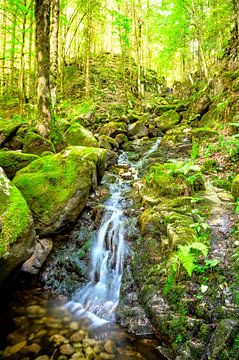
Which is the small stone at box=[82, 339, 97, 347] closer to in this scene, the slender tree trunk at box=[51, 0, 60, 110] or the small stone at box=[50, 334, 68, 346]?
the small stone at box=[50, 334, 68, 346]

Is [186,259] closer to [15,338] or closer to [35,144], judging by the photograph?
[15,338]

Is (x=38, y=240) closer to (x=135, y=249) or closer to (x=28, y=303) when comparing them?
(x=28, y=303)

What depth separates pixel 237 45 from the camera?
41.2ft

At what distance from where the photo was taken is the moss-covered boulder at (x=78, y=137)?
9.98 metres

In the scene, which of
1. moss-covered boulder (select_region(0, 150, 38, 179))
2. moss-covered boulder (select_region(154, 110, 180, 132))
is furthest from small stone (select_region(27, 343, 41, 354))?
moss-covered boulder (select_region(154, 110, 180, 132))

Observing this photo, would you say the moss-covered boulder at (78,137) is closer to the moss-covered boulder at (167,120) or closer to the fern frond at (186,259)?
the moss-covered boulder at (167,120)

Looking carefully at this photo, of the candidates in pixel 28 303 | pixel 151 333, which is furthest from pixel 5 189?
pixel 151 333

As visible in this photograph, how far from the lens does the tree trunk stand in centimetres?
846

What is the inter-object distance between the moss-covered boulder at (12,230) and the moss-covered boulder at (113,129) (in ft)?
29.6

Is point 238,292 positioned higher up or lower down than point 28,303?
higher up

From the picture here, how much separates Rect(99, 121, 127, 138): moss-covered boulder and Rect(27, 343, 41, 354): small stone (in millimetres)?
10635

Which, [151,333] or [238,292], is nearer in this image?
[238,292]

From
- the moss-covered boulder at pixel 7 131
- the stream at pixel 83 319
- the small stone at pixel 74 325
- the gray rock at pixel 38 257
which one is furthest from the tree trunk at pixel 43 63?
the small stone at pixel 74 325

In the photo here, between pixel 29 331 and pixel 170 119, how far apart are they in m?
12.7
